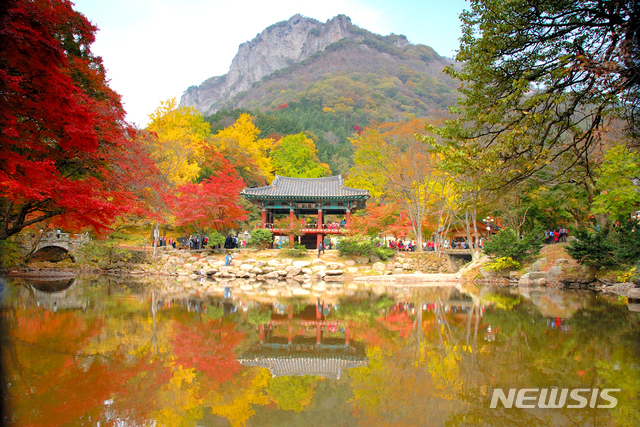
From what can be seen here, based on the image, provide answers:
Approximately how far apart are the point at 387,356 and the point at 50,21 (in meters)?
7.99

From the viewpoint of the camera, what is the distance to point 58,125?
23.2 ft

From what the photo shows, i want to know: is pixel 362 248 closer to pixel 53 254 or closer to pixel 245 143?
pixel 53 254

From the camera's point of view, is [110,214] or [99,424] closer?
[99,424]

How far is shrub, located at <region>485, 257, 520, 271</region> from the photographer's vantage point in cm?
1808

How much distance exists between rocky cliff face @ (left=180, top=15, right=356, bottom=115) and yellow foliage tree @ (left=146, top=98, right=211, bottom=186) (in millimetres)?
91673

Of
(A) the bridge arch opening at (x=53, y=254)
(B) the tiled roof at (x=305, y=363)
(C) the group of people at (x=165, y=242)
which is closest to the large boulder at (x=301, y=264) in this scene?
(C) the group of people at (x=165, y=242)

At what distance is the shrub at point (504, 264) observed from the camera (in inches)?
712

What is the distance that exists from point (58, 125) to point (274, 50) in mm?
125120

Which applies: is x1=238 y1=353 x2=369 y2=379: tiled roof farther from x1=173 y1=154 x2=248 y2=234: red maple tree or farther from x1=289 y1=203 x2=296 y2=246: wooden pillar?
x1=289 y1=203 x2=296 y2=246: wooden pillar

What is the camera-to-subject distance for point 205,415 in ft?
11.3

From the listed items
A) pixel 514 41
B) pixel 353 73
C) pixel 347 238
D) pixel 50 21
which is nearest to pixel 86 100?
pixel 50 21

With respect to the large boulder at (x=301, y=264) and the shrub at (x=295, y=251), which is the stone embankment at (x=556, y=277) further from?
the shrub at (x=295, y=251)

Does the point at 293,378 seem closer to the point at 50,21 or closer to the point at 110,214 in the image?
the point at 110,214

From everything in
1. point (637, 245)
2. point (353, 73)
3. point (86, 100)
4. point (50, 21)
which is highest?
point (353, 73)
